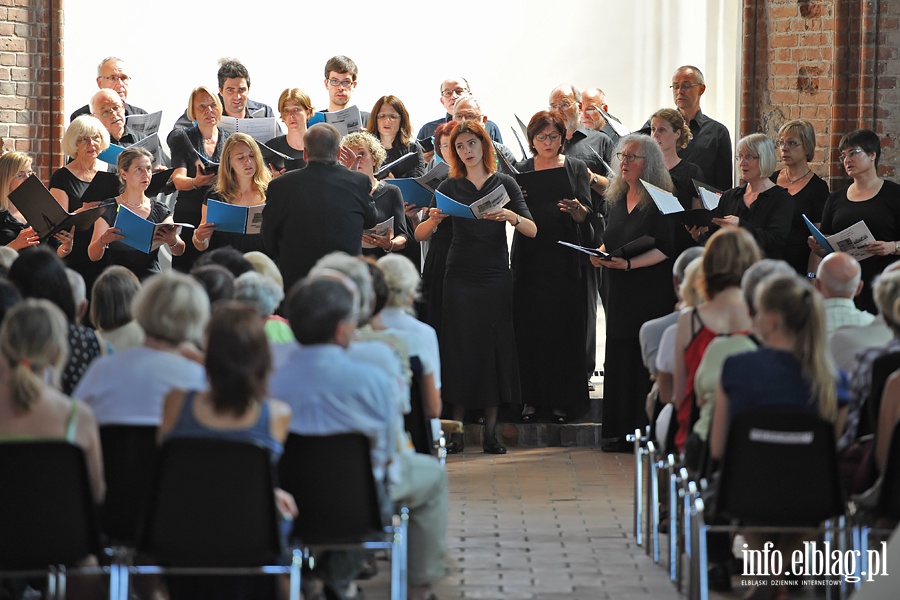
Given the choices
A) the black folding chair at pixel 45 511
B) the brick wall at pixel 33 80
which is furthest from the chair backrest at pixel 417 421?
the brick wall at pixel 33 80

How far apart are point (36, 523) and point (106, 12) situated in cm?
849

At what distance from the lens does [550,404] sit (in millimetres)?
7836

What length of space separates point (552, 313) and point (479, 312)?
529 millimetres

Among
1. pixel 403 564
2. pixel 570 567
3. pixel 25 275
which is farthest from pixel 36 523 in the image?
pixel 570 567

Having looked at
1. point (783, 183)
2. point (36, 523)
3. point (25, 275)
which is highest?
point (783, 183)

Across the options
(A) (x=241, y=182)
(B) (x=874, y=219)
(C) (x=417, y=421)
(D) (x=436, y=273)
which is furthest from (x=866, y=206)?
(C) (x=417, y=421)

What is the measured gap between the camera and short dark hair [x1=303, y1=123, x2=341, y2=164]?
21.9ft

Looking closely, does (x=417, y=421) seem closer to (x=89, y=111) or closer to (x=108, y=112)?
(x=108, y=112)

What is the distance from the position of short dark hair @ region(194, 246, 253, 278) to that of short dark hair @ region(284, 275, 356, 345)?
4.95 feet

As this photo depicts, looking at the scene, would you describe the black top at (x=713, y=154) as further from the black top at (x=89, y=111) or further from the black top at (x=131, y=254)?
the black top at (x=89, y=111)

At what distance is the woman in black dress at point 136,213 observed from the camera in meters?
7.29

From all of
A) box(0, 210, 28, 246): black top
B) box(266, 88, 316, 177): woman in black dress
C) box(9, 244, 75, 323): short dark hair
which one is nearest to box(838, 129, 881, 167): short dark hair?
box(266, 88, 316, 177): woman in black dress

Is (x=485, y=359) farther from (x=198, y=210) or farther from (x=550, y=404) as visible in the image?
(x=198, y=210)

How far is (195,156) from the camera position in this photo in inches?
312
